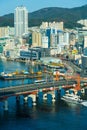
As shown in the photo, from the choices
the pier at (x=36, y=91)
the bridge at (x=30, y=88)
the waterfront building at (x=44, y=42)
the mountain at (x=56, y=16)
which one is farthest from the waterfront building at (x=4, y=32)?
the pier at (x=36, y=91)

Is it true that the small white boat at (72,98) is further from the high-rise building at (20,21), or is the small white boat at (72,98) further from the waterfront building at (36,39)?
the high-rise building at (20,21)

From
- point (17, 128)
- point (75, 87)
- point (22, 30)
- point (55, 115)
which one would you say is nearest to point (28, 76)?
point (75, 87)

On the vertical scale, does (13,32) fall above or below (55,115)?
above

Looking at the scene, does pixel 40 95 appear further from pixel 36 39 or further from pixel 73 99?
pixel 36 39

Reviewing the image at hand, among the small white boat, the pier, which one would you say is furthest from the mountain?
the small white boat

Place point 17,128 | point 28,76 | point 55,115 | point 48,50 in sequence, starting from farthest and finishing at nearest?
point 48,50, point 28,76, point 55,115, point 17,128

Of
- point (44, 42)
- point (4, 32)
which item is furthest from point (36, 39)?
point (4, 32)

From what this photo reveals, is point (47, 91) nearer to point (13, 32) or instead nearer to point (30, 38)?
point (30, 38)
